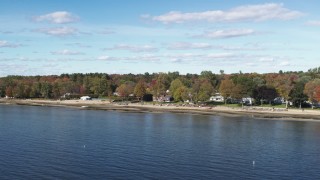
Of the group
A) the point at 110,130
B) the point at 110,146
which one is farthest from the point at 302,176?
the point at 110,130

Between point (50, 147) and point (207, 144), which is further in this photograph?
point (207, 144)

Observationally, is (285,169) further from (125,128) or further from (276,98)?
(276,98)

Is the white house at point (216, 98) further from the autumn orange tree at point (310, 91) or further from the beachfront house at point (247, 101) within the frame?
the autumn orange tree at point (310, 91)

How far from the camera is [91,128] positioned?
93.3 meters

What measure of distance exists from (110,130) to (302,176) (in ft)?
155

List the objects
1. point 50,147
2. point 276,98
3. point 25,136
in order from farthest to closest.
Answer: point 276,98, point 25,136, point 50,147

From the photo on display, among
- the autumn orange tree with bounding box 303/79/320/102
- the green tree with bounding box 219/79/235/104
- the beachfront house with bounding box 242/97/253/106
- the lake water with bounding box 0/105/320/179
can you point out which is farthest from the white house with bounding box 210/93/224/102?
the lake water with bounding box 0/105/320/179

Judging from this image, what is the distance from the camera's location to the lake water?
168 ft

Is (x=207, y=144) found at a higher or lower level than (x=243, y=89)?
lower

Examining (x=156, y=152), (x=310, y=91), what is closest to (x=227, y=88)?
(x=310, y=91)

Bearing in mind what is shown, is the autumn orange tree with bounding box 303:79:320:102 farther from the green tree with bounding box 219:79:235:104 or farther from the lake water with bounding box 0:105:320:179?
the lake water with bounding box 0:105:320:179

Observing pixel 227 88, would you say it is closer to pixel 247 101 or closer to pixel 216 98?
pixel 247 101

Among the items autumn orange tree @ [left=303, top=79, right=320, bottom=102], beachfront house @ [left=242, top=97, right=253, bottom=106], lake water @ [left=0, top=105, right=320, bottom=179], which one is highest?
autumn orange tree @ [left=303, top=79, right=320, bottom=102]

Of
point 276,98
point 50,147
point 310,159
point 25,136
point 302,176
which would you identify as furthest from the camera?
point 276,98
